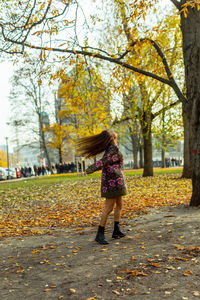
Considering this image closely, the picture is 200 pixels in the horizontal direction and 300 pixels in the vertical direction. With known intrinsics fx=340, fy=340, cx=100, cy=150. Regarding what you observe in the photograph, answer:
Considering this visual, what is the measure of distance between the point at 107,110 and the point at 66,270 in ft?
53.4

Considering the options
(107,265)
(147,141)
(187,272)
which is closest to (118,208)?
(107,265)

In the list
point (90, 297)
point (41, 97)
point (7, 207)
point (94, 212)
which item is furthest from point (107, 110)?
point (41, 97)

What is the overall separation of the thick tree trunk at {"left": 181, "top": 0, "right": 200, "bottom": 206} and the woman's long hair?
10.8ft

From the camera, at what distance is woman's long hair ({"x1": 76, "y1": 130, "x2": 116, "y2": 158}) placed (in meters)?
5.68

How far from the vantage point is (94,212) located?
914cm

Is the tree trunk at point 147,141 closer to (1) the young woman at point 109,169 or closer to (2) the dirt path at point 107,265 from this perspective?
(2) the dirt path at point 107,265

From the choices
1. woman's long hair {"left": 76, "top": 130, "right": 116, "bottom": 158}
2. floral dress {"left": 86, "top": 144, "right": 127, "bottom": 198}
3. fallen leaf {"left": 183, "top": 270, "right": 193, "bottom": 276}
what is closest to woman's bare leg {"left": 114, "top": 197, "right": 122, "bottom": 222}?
floral dress {"left": 86, "top": 144, "right": 127, "bottom": 198}

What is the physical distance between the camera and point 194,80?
27.2 feet

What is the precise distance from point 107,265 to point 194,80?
548 cm

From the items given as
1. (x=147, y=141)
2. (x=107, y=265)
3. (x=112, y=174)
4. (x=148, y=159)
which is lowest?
(x=107, y=265)

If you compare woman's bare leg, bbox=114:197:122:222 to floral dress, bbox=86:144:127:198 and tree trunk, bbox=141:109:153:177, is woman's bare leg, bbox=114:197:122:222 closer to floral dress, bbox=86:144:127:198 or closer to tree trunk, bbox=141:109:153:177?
floral dress, bbox=86:144:127:198

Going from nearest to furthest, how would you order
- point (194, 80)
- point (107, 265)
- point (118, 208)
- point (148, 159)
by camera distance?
Result: point (107, 265)
point (118, 208)
point (194, 80)
point (148, 159)

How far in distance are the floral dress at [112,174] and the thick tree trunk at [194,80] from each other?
3.23 meters

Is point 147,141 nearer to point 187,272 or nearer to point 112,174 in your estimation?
point 112,174
